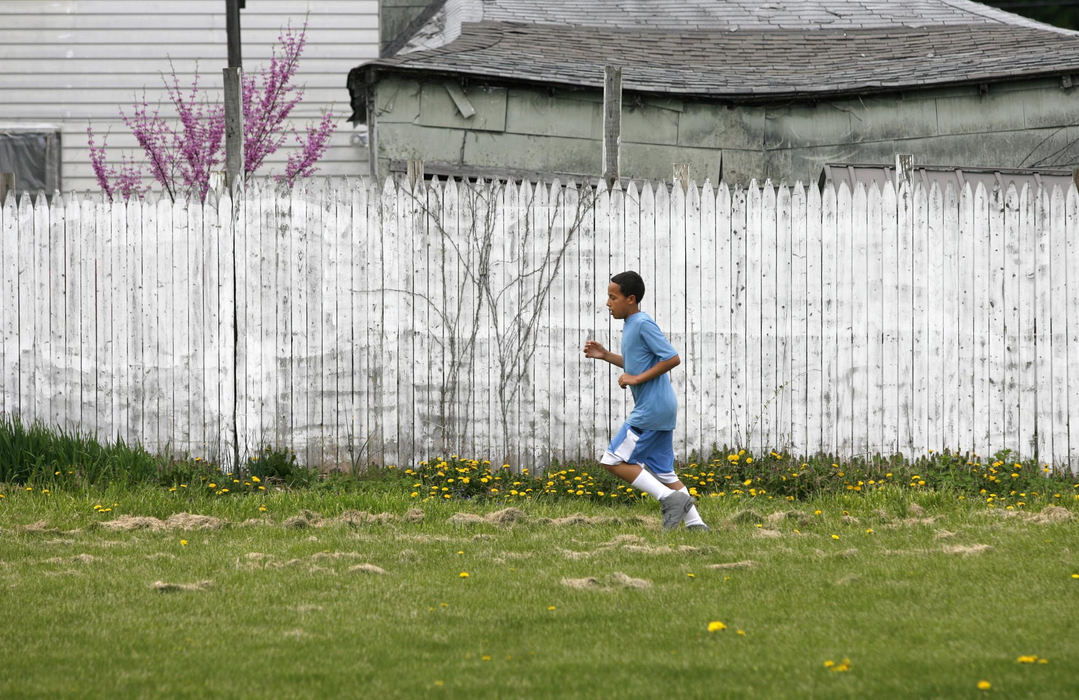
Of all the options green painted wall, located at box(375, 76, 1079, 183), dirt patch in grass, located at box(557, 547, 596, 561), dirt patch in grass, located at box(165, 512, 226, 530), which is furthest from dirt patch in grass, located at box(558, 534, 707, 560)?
green painted wall, located at box(375, 76, 1079, 183)

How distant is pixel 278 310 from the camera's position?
852 centimetres

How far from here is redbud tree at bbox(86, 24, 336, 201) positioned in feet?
49.7

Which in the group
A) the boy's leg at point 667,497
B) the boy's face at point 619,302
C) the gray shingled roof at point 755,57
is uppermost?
the gray shingled roof at point 755,57

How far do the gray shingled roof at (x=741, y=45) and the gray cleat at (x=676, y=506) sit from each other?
6562 millimetres

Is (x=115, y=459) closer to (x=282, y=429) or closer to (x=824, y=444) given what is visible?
(x=282, y=429)

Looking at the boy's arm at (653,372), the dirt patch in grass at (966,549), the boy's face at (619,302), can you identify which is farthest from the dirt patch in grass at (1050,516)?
the boy's face at (619,302)

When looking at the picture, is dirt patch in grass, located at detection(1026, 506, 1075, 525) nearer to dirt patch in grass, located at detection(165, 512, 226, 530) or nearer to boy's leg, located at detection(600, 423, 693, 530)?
boy's leg, located at detection(600, 423, 693, 530)

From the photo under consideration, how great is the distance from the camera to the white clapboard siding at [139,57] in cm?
1535

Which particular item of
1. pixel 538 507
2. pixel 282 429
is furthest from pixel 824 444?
pixel 282 429

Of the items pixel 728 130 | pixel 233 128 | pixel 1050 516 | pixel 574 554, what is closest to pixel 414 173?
pixel 233 128

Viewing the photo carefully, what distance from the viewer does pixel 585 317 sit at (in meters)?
8.54

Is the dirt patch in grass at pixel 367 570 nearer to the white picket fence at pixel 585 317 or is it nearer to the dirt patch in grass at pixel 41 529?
the dirt patch in grass at pixel 41 529

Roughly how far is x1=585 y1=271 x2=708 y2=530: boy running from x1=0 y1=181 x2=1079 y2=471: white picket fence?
1.51 meters

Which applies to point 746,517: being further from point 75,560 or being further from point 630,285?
point 75,560
